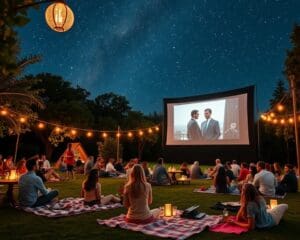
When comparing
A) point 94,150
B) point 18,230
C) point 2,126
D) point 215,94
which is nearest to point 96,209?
point 18,230

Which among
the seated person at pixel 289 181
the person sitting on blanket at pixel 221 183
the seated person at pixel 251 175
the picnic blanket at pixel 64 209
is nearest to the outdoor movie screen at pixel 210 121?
the seated person at pixel 251 175

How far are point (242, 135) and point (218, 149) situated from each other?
7.08 feet

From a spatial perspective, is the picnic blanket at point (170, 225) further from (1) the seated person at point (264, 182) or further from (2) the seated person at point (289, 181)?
(2) the seated person at point (289, 181)

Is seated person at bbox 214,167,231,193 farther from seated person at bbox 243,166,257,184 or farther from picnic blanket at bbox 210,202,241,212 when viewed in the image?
picnic blanket at bbox 210,202,241,212

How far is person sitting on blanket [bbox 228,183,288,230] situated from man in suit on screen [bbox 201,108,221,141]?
47.1ft

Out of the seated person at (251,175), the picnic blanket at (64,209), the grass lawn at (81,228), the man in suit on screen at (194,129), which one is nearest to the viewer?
the grass lawn at (81,228)

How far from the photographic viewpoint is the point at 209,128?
2067 centimetres

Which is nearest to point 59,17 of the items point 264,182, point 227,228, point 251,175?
point 227,228

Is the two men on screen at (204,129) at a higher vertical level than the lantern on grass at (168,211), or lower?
higher

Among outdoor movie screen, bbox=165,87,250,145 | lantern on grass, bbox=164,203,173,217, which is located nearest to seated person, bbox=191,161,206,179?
outdoor movie screen, bbox=165,87,250,145

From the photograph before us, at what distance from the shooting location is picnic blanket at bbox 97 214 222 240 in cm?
561

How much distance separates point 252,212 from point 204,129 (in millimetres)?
15178

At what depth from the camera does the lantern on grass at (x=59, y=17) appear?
568 centimetres

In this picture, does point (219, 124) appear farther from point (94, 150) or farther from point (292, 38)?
point (94, 150)
